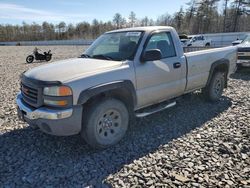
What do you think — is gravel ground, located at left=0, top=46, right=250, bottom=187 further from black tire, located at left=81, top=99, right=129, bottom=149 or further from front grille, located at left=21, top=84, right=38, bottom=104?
front grille, located at left=21, top=84, right=38, bottom=104

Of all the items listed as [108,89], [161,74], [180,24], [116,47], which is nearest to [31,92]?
[108,89]

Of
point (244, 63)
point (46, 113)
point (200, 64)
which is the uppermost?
point (200, 64)

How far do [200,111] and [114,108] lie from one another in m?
2.61

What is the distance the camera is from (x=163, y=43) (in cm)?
469

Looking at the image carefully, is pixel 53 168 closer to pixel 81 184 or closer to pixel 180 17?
pixel 81 184

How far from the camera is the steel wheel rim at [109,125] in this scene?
376 centimetres

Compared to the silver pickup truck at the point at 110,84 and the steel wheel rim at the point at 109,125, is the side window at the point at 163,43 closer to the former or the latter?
the silver pickup truck at the point at 110,84

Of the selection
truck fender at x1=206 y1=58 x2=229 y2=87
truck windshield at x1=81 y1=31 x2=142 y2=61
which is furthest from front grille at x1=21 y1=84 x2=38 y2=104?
truck fender at x1=206 y1=58 x2=229 y2=87

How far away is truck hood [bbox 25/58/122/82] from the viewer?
3.47 m

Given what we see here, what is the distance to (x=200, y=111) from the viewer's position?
18.3ft

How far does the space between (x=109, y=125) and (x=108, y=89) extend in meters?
0.65

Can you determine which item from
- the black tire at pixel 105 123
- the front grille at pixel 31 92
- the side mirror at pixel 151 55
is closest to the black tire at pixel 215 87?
the side mirror at pixel 151 55

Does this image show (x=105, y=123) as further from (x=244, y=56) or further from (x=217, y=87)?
(x=244, y=56)

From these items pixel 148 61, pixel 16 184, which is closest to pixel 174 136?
pixel 148 61
